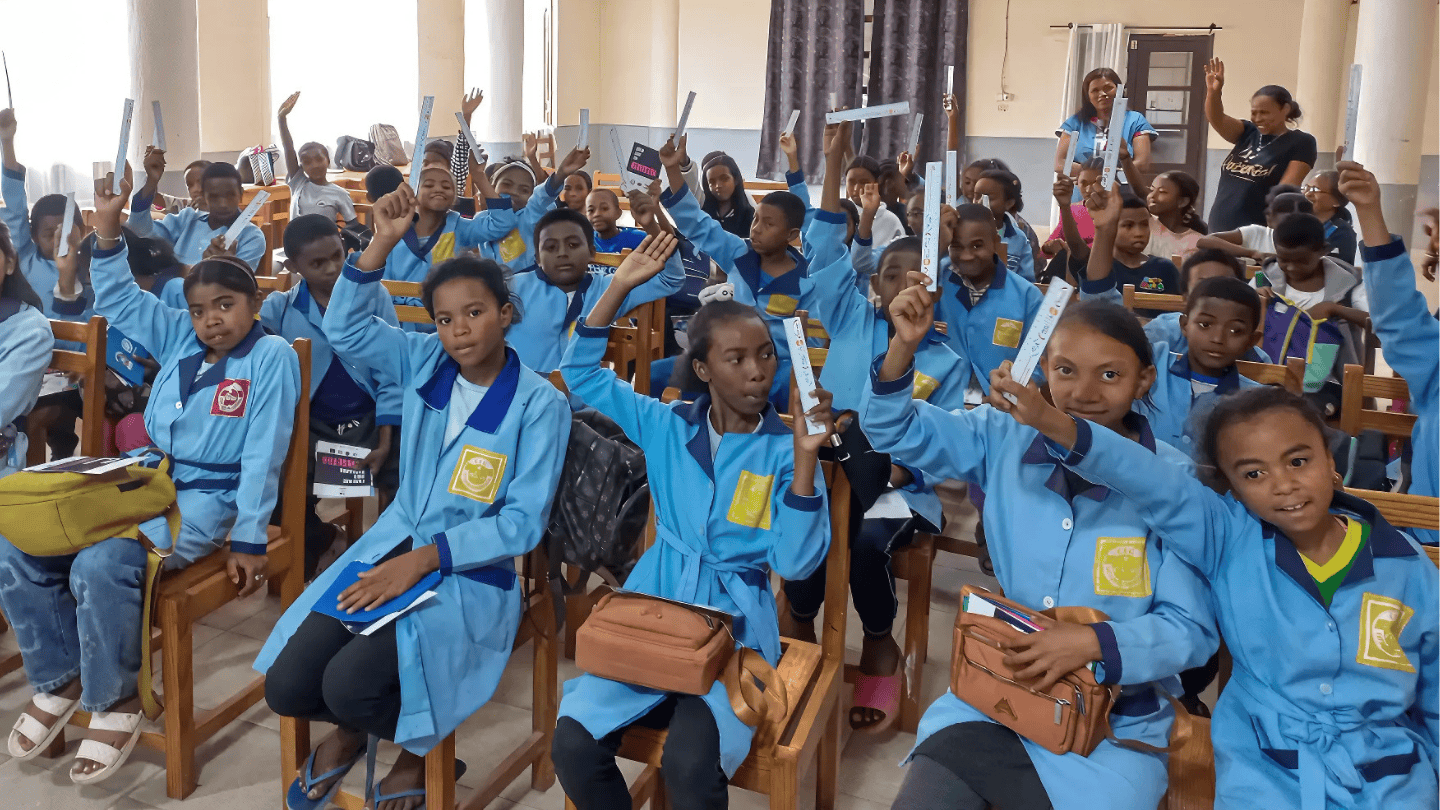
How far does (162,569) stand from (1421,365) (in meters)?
2.35

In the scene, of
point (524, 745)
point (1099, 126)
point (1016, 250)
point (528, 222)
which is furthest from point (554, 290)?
point (1099, 126)

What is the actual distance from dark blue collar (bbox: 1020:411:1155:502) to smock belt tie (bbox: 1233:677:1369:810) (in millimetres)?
357

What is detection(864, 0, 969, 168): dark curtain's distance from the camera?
410 inches

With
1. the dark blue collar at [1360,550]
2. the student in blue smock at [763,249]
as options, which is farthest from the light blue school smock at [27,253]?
the dark blue collar at [1360,550]

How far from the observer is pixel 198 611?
6.50ft

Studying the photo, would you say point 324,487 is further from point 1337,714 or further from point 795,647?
point 1337,714

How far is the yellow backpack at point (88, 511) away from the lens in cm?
187

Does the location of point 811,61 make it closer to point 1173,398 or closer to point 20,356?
point 1173,398

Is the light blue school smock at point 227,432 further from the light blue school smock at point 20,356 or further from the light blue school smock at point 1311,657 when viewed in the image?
the light blue school smock at point 1311,657

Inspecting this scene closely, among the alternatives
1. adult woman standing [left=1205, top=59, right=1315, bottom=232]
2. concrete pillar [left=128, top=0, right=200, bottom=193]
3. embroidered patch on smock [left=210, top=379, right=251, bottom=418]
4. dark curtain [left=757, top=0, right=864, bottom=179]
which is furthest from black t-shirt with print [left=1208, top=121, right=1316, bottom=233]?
dark curtain [left=757, top=0, right=864, bottom=179]

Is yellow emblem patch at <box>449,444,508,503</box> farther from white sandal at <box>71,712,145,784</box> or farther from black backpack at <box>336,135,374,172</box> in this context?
black backpack at <box>336,135,374,172</box>

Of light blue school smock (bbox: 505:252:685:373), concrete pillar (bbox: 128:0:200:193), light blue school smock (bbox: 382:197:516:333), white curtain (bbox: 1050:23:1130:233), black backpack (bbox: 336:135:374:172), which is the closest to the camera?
light blue school smock (bbox: 505:252:685:373)

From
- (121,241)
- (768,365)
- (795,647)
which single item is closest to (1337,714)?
(795,647)

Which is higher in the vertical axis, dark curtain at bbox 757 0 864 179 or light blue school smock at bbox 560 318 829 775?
dark curtain at bbox 757 0 864 179
